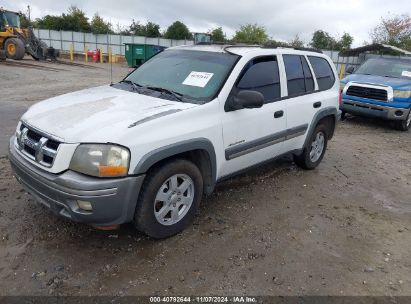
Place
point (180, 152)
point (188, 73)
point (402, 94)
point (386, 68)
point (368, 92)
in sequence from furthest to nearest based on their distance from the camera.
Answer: point (386, 68) < point (368, 92) < point (402, 94) < point (188, 73) < point (180, 152)

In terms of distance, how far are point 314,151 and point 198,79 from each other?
2643 mm

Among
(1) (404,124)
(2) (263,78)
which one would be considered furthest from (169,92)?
(1) (404,124)

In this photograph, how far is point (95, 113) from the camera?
10.5 ft

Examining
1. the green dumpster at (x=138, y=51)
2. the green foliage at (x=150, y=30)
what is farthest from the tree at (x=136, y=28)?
the green dumpster at (x=138, y=51)

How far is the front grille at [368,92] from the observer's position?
8852 millimetres

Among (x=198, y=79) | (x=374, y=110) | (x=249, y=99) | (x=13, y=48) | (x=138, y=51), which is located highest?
(x=138, y=51)

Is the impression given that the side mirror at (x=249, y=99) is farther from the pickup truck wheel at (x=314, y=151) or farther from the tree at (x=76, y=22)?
the tree at (x=76, y=22)

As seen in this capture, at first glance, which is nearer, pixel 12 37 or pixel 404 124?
pixel 404 124

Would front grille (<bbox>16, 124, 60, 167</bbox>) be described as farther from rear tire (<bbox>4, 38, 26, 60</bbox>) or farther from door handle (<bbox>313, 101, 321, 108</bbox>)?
rear tire (<bbox>4, 38, 26, 60</bbox>)

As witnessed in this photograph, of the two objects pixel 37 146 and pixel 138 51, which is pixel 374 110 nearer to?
pixel 37 146

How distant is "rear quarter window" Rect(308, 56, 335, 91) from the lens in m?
5.25

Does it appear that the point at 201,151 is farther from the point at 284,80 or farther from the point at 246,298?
the point at 284,80

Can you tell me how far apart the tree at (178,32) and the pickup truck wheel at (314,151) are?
3445 centimetres

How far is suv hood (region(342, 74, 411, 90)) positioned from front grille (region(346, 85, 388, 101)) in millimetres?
217
